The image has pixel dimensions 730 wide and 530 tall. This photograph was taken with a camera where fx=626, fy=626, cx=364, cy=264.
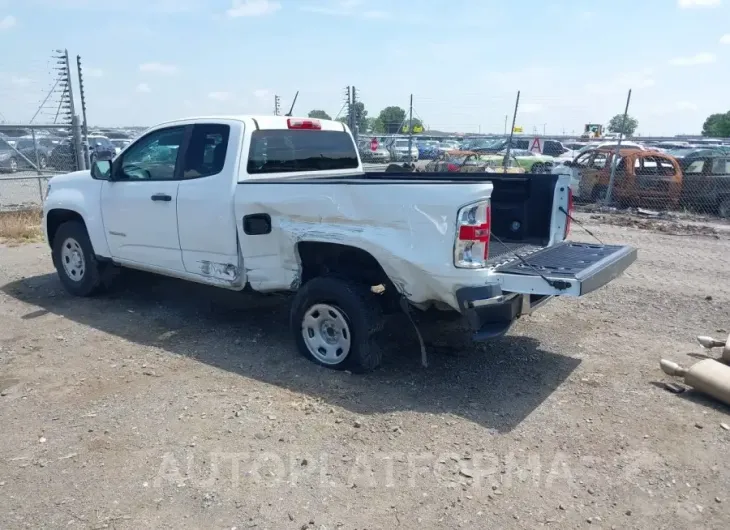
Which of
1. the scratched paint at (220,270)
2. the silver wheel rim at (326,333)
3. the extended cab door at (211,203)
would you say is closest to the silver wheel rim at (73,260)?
the extended cab door at (211,203)

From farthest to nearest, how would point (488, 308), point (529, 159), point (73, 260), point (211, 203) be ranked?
point (529, 159), point (73, 260), point (211, 203), point (488, 308)

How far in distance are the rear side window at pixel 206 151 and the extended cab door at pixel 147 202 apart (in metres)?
0.14

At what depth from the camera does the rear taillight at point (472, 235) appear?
4047 millimetres

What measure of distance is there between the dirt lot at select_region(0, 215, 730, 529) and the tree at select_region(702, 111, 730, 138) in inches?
2020

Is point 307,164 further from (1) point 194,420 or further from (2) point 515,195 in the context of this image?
(1) point 194,420

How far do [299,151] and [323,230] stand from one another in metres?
1.53

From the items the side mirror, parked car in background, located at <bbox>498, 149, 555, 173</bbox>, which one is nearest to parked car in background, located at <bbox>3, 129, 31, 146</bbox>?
the side mirror

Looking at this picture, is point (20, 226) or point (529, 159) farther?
point (529, 159)

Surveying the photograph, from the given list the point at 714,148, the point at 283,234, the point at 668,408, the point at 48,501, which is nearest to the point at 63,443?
the point at 48,501

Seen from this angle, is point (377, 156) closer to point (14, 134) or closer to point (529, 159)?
point (529, 159)

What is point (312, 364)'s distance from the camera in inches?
197

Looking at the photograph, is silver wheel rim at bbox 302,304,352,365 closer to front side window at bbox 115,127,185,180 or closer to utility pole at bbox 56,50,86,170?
front side window at bbox 115,127,185,180

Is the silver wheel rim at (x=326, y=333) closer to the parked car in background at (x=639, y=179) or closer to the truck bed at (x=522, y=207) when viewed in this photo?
the truck bed at (x=522, y=207)

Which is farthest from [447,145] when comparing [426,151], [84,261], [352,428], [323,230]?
[352,428]
